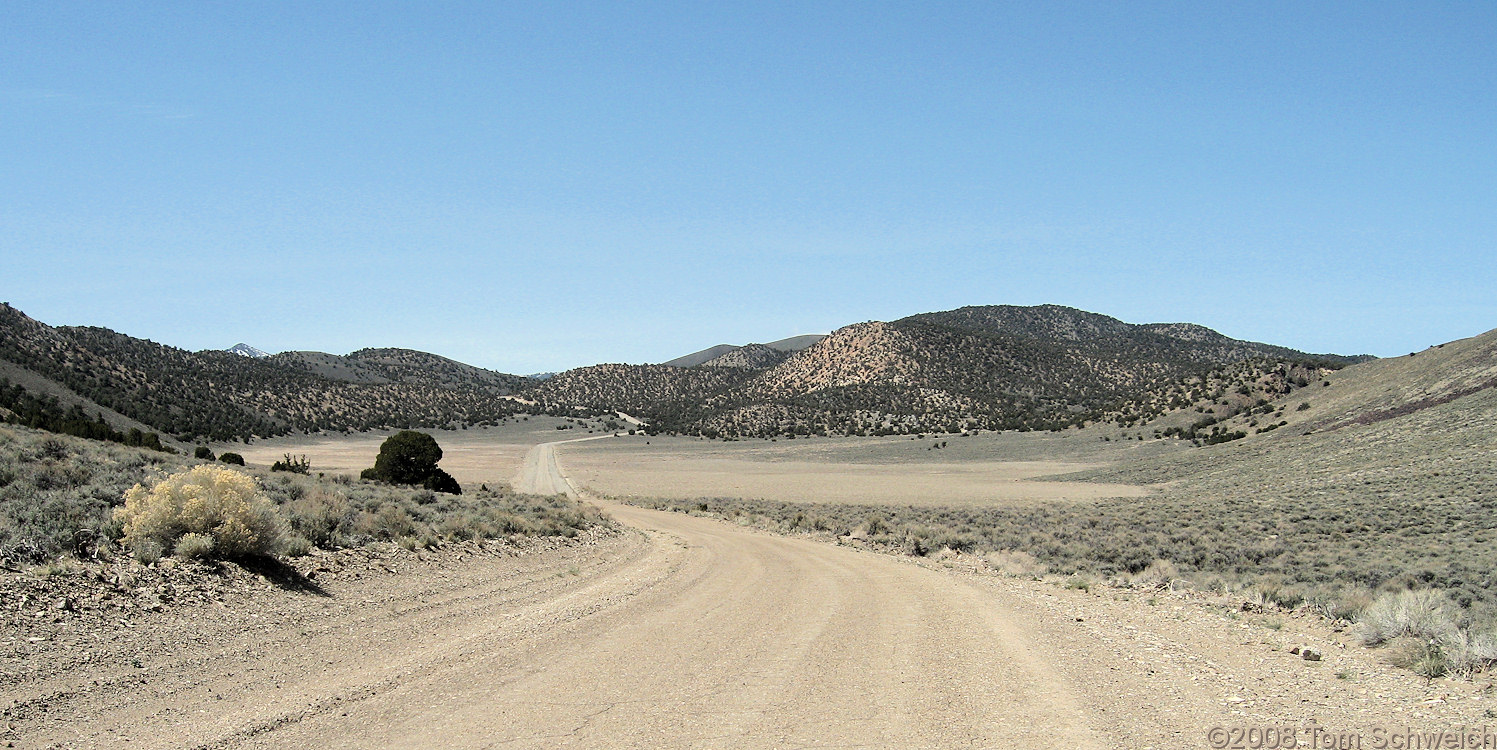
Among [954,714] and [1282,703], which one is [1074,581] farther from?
[954,714]

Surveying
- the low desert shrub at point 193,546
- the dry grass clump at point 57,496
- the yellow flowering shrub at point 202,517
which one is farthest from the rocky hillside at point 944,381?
the low desert shrub at point 193,546

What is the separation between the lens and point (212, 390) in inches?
3349

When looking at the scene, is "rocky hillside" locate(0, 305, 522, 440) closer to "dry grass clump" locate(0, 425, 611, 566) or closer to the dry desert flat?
the dry desert flat

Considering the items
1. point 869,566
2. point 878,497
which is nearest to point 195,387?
point 878,497

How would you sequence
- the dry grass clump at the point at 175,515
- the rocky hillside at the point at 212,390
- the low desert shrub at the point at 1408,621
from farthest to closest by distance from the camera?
1. the rocky hillside at the point at 212,390
2. the dry grass clump at the point at 175,515
3. the low desert shrub at the point at 1408,621

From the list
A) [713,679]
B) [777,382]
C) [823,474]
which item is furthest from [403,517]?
[777,382]

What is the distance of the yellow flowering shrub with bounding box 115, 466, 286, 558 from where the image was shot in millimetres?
9586

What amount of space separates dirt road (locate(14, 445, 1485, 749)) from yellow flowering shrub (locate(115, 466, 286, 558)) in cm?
116

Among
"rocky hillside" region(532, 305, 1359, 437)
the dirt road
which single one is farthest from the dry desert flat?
the dirt road

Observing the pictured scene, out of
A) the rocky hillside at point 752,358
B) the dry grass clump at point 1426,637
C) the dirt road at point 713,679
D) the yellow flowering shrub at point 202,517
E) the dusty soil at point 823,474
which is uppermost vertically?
the rocky hillside at point 752,358

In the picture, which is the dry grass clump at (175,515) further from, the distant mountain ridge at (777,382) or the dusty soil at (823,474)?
the distant mountain ridge at (777,382)

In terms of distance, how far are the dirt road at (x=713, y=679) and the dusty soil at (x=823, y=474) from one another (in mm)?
26613

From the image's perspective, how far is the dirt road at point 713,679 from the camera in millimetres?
5840

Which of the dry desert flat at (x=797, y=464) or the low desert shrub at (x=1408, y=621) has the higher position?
the low desert shrub at (x=1408, y=621)
